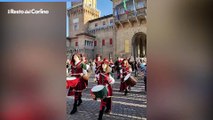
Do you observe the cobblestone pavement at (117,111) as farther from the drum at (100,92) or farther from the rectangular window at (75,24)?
the rectangular window at (75,24)

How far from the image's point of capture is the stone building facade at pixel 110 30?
25.8 metres

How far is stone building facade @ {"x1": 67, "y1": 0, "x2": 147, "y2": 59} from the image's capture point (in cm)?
2578

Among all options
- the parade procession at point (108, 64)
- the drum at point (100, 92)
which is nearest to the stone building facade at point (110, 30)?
the parade procession at point (108, 64)

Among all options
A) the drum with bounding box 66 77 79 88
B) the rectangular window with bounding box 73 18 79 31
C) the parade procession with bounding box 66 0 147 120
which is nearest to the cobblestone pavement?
the parade procession with bounding box 66 0 147 120

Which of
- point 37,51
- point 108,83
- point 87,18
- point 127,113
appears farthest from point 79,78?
point 87,18

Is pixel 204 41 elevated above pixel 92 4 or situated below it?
below

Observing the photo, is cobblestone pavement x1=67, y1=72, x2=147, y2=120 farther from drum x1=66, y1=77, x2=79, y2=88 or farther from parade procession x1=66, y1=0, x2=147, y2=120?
drum x1=66, y1=77, x2=79, y2=88

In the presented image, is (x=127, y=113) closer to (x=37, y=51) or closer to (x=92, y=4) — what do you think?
(x=37, y=51)

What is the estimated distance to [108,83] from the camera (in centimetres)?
444

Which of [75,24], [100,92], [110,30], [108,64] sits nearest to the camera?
[100,92]

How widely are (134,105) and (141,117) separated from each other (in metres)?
1.10

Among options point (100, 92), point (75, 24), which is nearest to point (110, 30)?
point (75, 24)

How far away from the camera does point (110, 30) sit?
35.1 metres

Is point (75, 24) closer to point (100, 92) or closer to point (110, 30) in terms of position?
point (110, 30)
